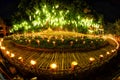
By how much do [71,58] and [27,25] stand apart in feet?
32.6

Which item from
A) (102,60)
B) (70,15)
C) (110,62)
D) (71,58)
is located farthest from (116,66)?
(70,15)

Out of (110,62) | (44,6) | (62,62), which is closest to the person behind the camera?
(62,62)

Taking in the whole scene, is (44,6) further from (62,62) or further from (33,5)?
(62,62)

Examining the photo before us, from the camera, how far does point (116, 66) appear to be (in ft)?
27.5

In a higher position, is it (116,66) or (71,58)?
(71,58)

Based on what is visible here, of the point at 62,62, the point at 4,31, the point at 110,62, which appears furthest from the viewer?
the point at 4,31

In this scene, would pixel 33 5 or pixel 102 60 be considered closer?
pixel 102 60

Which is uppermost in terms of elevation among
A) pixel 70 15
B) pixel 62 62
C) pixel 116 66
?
pixel 70 15

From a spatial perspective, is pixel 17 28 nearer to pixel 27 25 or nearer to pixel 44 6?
pixel 27 25

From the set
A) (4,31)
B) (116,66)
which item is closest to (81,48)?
(116,66)

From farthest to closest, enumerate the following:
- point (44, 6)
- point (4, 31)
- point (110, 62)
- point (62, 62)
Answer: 1. point (4, 31)
2. point (44, 6)
3. point (110, 62)
4. point (62, 62)

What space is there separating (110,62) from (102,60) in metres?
0.91

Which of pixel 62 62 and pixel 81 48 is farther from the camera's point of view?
pixel 81 48

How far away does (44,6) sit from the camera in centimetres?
1641
